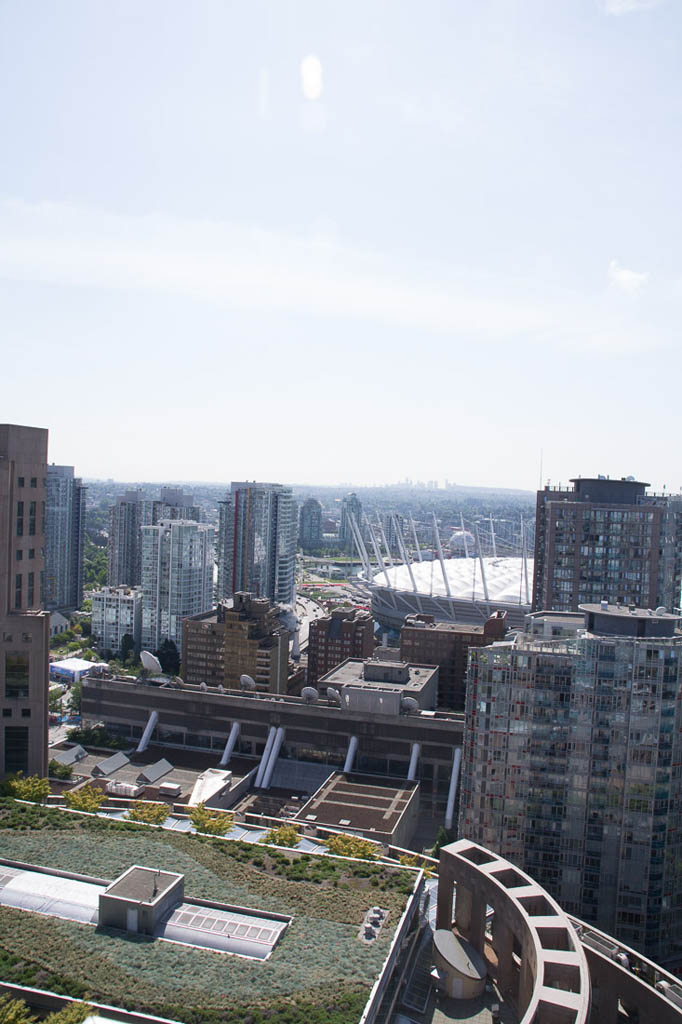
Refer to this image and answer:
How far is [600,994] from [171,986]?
905 centimetres

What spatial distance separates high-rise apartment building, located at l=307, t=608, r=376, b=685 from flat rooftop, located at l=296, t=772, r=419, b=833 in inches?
640

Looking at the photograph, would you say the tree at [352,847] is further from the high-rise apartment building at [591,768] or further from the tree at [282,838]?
the high-rise apartment building at [591,768]

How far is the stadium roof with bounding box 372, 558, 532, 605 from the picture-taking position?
242ft

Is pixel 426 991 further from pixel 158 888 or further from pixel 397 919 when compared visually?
pixel 158 888

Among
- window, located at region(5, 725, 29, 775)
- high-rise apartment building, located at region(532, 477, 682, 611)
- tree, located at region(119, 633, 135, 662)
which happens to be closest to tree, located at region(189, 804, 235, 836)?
window, located at region(5, 725, 29, 775)

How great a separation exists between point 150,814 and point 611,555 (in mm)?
31302

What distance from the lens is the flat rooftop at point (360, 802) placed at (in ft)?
101

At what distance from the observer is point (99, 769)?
3700 cm

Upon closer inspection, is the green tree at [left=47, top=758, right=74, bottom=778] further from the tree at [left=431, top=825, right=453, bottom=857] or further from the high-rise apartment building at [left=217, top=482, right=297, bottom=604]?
the high-rise apartment building at [left=217, top=482, right=297, bottom=604]

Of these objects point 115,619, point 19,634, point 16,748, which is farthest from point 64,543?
point 19,634

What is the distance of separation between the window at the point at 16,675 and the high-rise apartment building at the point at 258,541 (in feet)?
154

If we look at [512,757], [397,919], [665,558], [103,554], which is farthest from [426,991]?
[103,554]

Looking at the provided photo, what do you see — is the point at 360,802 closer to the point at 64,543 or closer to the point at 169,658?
the point at 169,658

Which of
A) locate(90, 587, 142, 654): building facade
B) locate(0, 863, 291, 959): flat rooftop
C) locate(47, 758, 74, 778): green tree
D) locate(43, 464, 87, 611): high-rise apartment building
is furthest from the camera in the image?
locate(43, 464, 87, 611): high-rise apartment building
